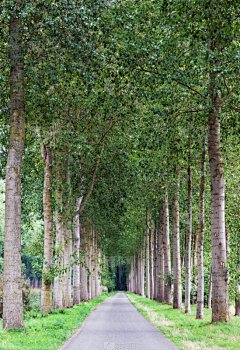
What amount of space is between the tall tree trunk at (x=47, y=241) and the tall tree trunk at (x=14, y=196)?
189 inches

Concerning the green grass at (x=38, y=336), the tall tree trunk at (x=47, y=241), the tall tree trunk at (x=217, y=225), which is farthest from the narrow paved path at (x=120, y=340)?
the tall tree trunk at (x=47, y=241)

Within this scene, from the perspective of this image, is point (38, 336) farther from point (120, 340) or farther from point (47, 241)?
point (47, 241)

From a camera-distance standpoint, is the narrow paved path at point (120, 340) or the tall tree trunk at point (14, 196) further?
the tall tree trunk at point (14, 196)

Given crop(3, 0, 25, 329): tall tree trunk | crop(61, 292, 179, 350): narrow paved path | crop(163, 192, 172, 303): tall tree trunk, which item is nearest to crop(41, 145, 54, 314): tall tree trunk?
crop(61, 292, 179, 350): narrow paved path

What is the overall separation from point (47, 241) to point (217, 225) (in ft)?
26.6

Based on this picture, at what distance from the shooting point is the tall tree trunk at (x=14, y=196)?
10961mm

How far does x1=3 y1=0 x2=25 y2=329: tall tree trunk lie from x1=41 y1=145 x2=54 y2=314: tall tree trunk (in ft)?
15.7

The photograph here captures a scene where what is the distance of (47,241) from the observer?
16531 mm

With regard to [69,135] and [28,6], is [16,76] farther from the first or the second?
[69,135]

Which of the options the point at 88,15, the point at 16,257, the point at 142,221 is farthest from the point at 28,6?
the point at 142,221

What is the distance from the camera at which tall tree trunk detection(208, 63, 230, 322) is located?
38.9 feet

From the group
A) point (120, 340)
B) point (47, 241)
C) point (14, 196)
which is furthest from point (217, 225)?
point (47, 241)

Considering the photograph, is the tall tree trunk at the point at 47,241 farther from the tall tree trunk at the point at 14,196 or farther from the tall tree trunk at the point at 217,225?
the tall tree trunk at the point at 217,225

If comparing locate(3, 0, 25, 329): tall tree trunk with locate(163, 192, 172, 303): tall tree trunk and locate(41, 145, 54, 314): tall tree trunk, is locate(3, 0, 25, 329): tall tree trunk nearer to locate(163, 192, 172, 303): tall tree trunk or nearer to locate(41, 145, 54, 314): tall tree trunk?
locate(41, 145, 54, 314): tall tree trunk
